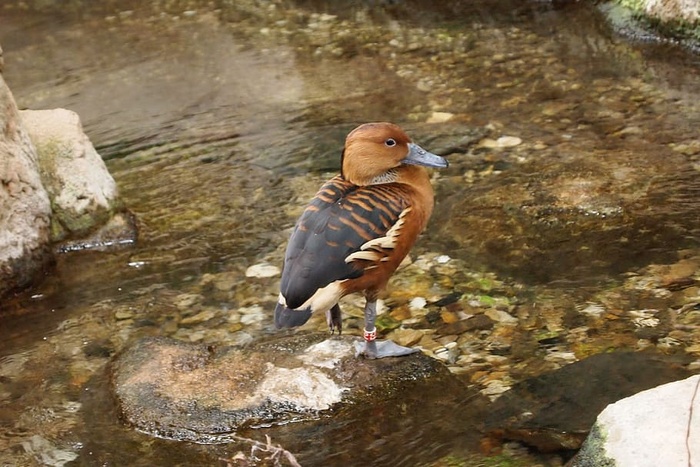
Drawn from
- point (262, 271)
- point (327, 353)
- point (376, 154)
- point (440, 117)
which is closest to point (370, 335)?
point (327, 353)

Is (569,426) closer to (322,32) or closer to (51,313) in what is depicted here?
(51,313)

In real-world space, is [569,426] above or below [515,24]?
below

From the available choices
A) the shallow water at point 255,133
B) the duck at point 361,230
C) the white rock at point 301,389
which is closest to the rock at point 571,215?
the shallow water at point 255,133

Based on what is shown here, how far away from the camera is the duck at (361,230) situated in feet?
13.2

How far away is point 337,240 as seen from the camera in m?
4.08

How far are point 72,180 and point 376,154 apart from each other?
2.78 m

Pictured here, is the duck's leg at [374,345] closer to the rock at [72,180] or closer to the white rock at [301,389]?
the white rock at [301,389]

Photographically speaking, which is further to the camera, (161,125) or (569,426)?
(161,125)

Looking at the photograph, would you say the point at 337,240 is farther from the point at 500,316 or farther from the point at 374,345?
the point at 500,316

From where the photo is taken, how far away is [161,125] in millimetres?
8281

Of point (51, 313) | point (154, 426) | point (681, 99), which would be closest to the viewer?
point (154, 426)

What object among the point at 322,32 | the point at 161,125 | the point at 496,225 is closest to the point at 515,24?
the point at 322,32

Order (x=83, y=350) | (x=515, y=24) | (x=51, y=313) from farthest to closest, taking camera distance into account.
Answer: (x=515, y=24) → (x=51, y=313) → (x=83, y=350)

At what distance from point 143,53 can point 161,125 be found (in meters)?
2.37
